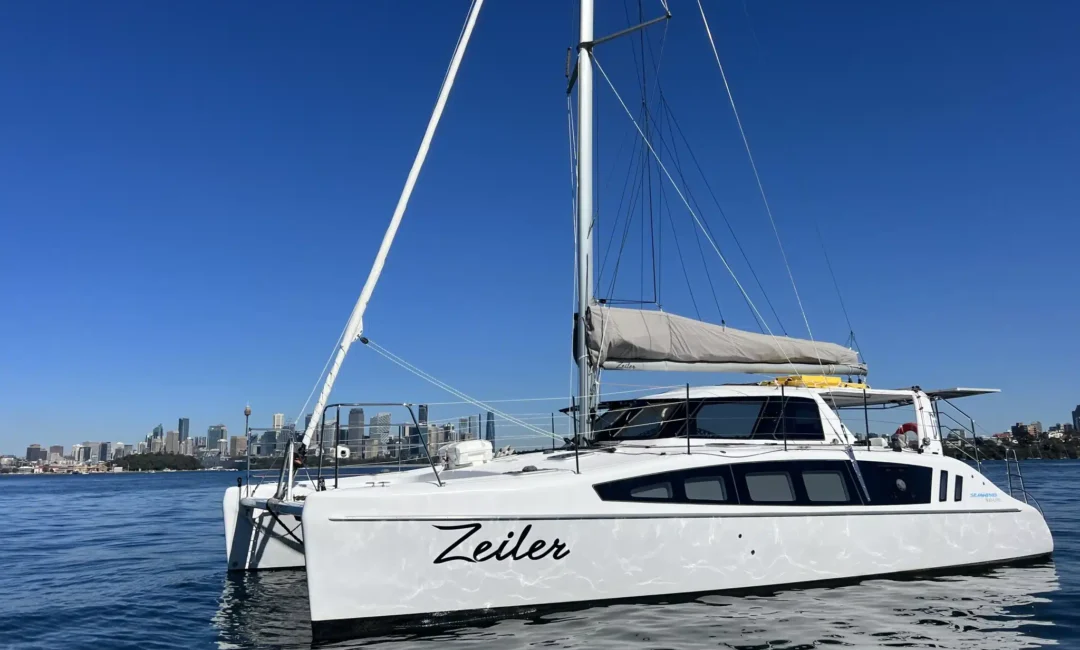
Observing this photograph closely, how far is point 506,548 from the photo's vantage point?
736cm

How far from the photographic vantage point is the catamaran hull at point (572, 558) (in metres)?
6.92

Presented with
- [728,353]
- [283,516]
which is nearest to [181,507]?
[283,516]

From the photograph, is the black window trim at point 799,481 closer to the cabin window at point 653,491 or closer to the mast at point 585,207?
the cabin window at point 653,491

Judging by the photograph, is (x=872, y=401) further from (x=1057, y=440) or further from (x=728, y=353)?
(x=1057, y=440)

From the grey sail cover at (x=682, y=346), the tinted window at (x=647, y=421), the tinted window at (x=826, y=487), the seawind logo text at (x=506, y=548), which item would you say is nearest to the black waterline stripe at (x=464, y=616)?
the seawind logo text at (x=506, y=548)

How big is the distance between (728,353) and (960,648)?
461 cm

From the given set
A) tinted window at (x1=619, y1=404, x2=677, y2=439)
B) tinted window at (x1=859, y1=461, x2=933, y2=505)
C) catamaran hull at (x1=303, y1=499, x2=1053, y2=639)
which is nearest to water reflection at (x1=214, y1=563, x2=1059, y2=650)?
catamaran hull at (x1=303, y1=499, x2=1053, y2=639)

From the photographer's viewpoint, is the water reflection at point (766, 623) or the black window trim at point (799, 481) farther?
the black window trim at point (799, 481)

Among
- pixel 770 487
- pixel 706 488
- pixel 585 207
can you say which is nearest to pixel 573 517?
pixel 706 488

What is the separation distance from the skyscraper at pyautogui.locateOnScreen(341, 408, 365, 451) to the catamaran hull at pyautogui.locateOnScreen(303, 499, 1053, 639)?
5.19 ft

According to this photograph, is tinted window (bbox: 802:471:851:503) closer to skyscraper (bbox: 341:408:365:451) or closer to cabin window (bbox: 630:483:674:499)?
cabin window (bbox: 630:483:674:499)

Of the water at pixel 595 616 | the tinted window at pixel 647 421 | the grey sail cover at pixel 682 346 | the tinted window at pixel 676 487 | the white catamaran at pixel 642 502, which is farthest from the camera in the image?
the grey sail cover at pixel 682 346

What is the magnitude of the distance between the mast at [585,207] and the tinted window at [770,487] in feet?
7.62

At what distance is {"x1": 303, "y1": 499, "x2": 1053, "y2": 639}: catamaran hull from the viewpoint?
22.7 ft
